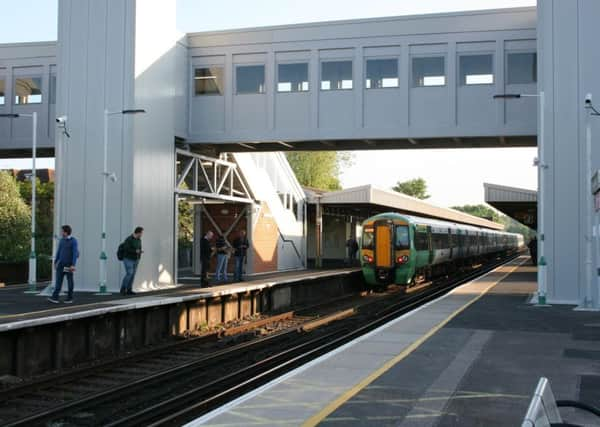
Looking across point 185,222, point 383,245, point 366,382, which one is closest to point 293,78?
point 383,245

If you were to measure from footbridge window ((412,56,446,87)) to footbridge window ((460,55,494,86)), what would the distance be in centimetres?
58

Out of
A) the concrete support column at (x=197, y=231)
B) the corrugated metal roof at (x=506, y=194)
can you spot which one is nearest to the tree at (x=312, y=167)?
the corrugated metal roof at (x=506, y=194)

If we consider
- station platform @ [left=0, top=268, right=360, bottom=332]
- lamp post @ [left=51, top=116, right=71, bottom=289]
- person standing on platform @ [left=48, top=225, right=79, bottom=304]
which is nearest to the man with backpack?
station platform @ [left=0, top=268, right=360, bottom=332]

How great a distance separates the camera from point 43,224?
32.2 metres

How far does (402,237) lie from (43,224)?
685 inches

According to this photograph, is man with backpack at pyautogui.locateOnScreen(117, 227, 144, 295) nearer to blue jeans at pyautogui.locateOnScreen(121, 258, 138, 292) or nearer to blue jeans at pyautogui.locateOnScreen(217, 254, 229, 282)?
blue jeans at pyautogui.locateOnScreen(121, 258, 138, 292)

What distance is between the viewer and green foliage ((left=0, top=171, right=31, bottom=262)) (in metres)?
27.3

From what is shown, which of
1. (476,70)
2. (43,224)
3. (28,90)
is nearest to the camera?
(476,70)

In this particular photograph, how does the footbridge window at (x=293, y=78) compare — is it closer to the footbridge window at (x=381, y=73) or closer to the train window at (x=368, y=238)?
the footbridge window at (x=381, y=73)

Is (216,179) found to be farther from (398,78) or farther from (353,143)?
(398,78)

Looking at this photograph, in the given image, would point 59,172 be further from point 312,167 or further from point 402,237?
point 312,167

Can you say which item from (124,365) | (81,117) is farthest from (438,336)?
(81,117)

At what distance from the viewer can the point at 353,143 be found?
2242 cm

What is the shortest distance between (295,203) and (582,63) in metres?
18.9
